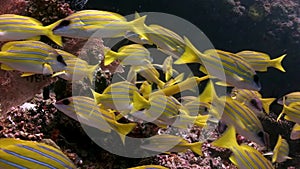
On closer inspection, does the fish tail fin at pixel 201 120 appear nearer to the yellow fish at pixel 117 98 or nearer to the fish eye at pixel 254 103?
the fish eye at pixel 254 103

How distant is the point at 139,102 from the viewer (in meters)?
2.66

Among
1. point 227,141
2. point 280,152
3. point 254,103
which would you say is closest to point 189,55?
point 227,141

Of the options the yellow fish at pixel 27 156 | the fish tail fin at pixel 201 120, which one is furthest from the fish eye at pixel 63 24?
the fish tail fin at pixel 201 120

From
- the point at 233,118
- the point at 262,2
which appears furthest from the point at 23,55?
the point at 262,2

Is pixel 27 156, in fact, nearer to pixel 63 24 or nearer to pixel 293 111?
pixel 63 24

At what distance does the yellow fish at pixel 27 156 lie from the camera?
162cm

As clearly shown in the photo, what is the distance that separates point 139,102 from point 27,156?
118 cm

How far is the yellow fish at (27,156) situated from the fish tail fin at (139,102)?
1.01 meters

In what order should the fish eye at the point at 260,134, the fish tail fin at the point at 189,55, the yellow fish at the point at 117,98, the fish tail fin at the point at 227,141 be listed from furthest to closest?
the yellow fish at the point at 117,98 < the fish tail fin at the point at 189,55 < the fish eye at the point at 260,134 < the fish tail fin at the point at 227,141

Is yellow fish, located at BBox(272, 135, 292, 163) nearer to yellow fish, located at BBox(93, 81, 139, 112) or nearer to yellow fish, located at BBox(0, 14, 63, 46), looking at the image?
yellow fish, located at BBox(93, 81, 139, 112)

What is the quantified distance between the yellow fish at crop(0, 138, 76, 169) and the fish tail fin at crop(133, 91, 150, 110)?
1007mm

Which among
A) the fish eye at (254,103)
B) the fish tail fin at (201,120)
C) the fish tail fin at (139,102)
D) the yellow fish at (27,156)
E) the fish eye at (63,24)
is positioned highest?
the fish eye at (63,24)

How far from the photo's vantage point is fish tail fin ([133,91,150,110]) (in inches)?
104

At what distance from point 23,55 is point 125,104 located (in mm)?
992
